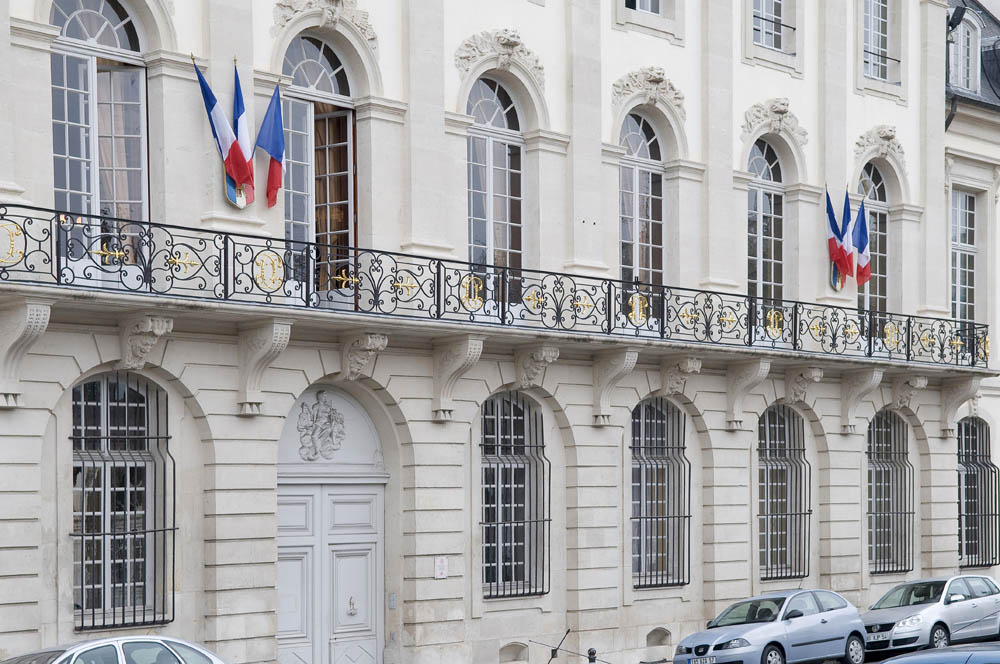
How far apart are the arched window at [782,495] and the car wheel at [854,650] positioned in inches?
146

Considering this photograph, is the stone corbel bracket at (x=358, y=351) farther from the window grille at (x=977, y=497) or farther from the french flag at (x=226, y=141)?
the window grille at (x=977, y=497)

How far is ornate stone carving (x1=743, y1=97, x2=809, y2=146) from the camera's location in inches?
1005

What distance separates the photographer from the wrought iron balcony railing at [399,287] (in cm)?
1683

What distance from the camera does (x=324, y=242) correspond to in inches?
803

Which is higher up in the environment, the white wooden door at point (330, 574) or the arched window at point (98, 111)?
the arched window at point (98, 111)

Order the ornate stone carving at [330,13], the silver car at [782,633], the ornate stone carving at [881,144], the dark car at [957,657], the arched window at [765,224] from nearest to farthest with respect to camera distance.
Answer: the dark car at [957,657] → the ornate stone carving at [330,13] → the silver car at [782,633] → the arched window at [765,224] → the ornate stone carving at [881,144]

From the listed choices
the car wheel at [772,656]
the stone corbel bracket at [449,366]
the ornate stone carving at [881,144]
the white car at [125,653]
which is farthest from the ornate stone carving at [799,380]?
the white car at [125,653]

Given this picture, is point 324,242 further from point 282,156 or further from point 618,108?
point 618,108

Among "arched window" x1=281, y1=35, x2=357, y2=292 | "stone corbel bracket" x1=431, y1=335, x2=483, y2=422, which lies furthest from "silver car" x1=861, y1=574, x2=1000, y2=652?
"arched window" x1=281, y1=35, x2=357, y2=292

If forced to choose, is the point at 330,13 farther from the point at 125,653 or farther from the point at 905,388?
the point at 905,388

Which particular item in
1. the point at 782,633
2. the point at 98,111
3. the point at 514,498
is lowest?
the point at 782,633

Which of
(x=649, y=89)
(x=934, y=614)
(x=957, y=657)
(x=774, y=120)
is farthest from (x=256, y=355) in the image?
(x=957, y=657)

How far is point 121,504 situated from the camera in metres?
17.7

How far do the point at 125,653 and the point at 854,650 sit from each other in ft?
37.6
